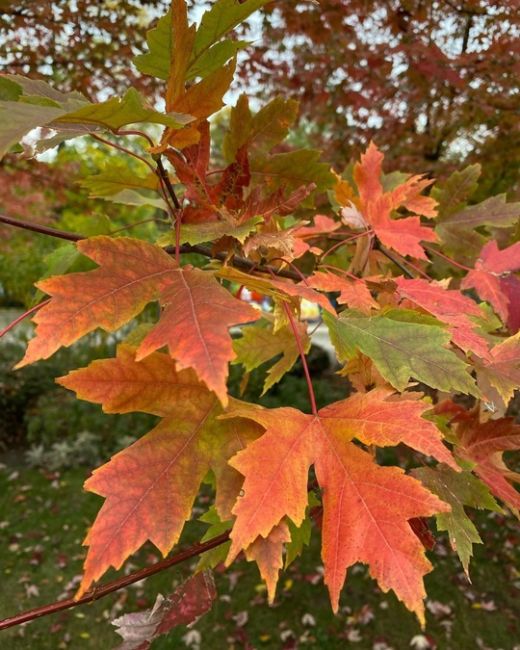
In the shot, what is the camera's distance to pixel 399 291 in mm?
903

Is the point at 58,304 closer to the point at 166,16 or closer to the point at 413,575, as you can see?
the point at 166,16

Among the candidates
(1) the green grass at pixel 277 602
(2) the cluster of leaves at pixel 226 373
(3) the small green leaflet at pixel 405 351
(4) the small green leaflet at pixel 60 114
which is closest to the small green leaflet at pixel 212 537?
(2) the cluster of leaves at pixel 226 373

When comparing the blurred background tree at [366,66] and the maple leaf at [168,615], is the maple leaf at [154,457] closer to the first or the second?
the maple leaf at [168,615]

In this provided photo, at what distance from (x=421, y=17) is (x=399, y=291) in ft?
9.24

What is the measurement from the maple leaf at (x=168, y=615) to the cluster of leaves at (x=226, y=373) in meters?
0.05

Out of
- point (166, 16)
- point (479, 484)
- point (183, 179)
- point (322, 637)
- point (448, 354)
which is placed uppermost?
point (166, 16)

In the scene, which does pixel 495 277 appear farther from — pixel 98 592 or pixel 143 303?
pixel 98 592

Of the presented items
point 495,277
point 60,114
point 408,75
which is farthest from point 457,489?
point 408,75

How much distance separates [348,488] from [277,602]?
11.3ft

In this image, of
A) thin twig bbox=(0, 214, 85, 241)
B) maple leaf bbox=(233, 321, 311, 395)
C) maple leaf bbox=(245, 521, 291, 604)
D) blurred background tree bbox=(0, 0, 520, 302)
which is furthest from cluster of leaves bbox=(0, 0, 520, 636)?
blurred background tree bbox=(0, 0, 520, 302)

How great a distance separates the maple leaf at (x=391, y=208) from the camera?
3.45 ft

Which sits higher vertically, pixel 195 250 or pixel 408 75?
pixel 408 75

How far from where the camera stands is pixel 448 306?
2.99ft

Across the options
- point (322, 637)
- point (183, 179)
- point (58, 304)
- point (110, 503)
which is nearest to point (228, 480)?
point (110, 503)
